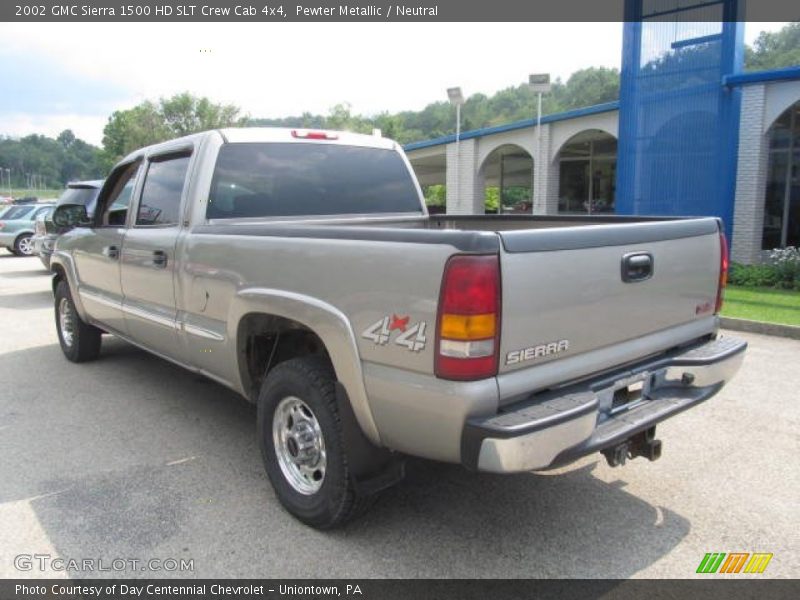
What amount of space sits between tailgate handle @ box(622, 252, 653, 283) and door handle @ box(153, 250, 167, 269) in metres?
Answer: 2.94

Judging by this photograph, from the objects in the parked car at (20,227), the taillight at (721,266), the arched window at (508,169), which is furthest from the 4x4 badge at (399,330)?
the parked car at (20,227)

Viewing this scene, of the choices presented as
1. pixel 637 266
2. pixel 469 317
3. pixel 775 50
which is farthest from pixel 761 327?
pixel 775 50


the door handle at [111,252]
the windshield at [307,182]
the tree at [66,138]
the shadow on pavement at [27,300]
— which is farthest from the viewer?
the tree at [66,138]

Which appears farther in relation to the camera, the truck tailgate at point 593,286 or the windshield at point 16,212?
the windshield at point 16,212

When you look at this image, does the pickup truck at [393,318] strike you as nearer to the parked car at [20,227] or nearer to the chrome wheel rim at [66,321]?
the chrome wheel rim at [66,321]

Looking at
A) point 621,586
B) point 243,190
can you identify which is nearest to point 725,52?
point 243,190

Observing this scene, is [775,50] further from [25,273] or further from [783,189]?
[25,273]

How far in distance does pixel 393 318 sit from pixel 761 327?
666cm

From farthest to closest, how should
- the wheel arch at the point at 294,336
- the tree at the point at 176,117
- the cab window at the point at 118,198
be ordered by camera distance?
the tree at the point at 176,117, the cab window at the point at 118,198, the wheel arch at the point at 294,336

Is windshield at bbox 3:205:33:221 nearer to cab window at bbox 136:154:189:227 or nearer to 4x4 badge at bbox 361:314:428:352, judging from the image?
cab window at bbox 136:154:189:227

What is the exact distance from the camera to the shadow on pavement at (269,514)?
9.73ft

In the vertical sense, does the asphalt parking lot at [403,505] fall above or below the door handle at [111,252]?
below

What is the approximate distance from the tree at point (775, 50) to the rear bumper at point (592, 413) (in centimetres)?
4665

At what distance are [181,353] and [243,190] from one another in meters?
1.18
